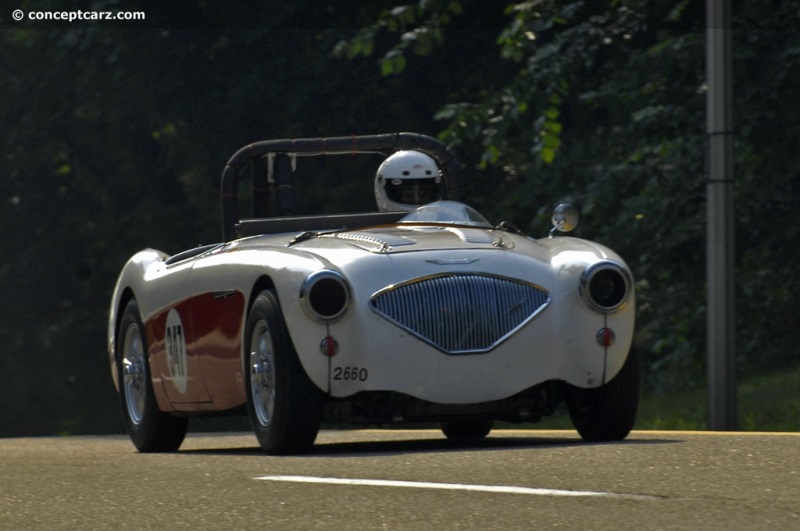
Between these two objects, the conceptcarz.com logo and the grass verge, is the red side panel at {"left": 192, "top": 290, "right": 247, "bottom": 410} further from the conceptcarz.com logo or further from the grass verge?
the conceptcarz.com logo

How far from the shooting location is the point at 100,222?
31375 mm

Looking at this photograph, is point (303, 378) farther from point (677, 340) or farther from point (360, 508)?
point (677, 340)

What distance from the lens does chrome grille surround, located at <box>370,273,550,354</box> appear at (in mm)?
9016

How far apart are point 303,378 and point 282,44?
17.5 m

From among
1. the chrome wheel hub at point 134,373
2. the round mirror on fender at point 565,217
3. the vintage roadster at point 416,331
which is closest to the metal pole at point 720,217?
the round mirror on fender at point 565,217

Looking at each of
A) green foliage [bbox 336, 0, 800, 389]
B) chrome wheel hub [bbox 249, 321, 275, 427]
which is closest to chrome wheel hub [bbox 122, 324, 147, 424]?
chrome wheel hub [bbox 249, 321, 275, 427]

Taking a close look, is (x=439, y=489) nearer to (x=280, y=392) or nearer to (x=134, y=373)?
(x=280, y=392)

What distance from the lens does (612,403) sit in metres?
9.43

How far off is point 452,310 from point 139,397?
3.11 meters

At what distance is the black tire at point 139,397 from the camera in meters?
11.3

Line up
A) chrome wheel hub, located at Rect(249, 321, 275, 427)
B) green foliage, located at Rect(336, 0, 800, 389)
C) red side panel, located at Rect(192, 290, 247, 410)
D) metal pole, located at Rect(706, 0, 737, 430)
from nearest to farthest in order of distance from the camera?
chrome wheel hub, located at Rect(249, 321, 275, 427) → red side panel, located at Rect(192, 290, 247, 410) → metal pole, located at Rect(706, 0, 737, 430) → green foliage, located at Rect(336, 0, 800, 389)

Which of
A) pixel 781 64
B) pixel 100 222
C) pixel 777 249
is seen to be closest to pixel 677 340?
pixel 777 249

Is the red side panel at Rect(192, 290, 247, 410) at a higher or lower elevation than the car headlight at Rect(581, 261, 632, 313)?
lower

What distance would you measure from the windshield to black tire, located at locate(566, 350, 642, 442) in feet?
4.48
